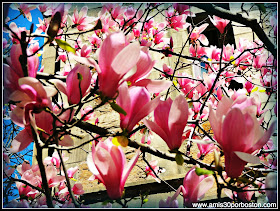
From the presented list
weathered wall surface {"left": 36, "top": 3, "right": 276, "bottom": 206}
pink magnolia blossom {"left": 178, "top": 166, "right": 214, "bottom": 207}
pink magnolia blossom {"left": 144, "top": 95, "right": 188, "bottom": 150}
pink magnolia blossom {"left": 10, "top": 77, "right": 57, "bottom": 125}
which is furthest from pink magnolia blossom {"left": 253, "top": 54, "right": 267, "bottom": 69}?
pink magnolia blossom {"left": 10, "top": 77, "right": 57, "bottom": 125}

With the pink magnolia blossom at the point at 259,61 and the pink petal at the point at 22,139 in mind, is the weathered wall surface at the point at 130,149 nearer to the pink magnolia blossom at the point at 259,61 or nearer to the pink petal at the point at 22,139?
the pink magnolia blossom at the point at 259,61

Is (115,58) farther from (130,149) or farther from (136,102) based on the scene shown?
(130,149)

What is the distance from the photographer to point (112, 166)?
648mm

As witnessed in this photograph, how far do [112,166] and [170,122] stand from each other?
0.19 m

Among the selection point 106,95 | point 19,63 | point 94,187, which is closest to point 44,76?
point 19,63

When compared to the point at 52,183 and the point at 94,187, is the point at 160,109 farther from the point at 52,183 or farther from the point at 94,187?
the point at 94,187

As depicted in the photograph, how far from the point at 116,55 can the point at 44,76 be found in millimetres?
410

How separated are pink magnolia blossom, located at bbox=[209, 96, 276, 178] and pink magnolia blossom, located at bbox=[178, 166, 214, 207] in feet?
0.68

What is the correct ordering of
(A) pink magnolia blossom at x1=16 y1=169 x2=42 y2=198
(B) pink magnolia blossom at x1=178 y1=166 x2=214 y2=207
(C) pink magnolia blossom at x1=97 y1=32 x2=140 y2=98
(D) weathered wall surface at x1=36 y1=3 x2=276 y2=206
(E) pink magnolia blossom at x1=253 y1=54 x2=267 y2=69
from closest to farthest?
(C) pink magnolia blossom at x1=97 y1=32 x2=140 y2=98
(B) pink magnolia blossom at x1=178 y1=166 x2=214 y2=207
(A) pink magnolia blossom at x1=16 y1=169 x2=42 y2=198
(E) pink magnolia blossom at x1=253 y1=54 x2=267 y2=69
(D) weathered wall surface at x1=36 y1=3 x2=276 y2=206

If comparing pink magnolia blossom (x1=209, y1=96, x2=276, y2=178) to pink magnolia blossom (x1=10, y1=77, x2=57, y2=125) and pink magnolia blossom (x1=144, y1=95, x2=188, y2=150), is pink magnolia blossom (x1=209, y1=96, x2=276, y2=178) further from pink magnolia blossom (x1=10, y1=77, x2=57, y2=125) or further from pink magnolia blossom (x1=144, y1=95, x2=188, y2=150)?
pink magnolia blossom (x1=10, y1=77, x2=57, y2=125)

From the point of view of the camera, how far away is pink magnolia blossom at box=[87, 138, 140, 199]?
0.64 metres

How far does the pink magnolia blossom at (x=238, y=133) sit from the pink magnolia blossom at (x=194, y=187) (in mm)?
208

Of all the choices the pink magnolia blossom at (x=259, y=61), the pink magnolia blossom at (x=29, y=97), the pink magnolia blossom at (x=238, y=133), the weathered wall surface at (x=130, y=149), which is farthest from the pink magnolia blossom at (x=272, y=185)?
the weathered wall surface at (x=130, y=149)

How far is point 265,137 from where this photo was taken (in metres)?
0.61
